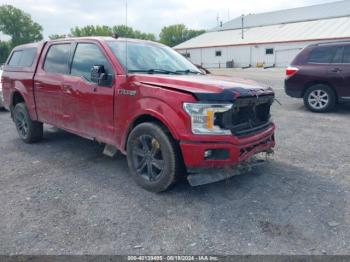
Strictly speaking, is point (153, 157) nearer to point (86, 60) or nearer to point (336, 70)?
point (86, 60)

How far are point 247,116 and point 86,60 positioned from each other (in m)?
2.48

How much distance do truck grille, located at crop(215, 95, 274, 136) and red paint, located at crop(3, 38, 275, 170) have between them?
11 centimetres

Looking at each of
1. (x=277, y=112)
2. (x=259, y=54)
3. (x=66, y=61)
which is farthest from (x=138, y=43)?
(x=259, y=54)

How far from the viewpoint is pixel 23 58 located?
627 centimetres

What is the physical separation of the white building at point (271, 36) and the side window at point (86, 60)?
30.1 m

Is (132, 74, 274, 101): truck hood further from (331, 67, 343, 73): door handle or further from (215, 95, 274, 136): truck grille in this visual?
(331, 67, 343, 73): door handle

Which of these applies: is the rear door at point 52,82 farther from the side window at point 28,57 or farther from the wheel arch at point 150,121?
the wheel arch at point 150,121

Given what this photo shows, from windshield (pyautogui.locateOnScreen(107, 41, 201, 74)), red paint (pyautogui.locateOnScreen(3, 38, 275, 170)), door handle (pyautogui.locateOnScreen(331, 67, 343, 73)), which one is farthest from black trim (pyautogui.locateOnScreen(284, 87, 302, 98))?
red paint (pyautogui.locateOnScreen(3, 38, 275, 170))

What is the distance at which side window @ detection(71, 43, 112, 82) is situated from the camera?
→ 14.7ft

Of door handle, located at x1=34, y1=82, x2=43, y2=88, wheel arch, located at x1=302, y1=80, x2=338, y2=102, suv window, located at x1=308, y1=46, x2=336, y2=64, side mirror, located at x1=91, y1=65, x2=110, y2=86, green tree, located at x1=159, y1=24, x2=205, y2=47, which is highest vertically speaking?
green tree, located at x1=159, y1=24, x2=205, y2=47

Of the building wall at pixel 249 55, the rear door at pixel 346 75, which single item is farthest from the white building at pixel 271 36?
the rear door at pixel 346 75

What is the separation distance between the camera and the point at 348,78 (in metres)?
8.10

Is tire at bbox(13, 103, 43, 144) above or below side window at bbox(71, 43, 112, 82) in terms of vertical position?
below

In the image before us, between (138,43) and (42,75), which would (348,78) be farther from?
(42,75)
